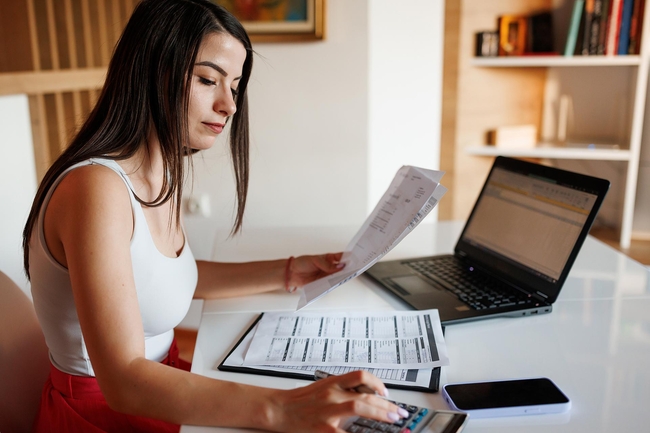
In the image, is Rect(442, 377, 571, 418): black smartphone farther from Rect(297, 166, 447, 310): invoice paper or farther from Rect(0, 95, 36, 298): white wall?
Rect(0, 95, 36, 298): white wall

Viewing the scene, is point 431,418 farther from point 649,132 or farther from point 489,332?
point 649,132

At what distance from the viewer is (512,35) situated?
3080mm

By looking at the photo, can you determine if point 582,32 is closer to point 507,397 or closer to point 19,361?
point 507,397

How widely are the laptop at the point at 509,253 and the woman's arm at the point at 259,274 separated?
0.11 meters

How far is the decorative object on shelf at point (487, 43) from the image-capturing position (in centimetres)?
306

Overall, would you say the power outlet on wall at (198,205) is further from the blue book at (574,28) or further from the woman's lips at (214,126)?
the blue book at (574,28)

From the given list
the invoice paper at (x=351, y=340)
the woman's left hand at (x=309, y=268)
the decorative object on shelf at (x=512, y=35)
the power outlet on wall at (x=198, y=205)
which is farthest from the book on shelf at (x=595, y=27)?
the invoice paper at (x=351, y=340)

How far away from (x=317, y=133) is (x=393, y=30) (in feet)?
1.70

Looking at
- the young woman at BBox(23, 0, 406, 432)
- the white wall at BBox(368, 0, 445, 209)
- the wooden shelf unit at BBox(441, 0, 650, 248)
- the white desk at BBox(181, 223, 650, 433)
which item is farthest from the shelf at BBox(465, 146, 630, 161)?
the young woman at BBox(23, 0, 406, 432)

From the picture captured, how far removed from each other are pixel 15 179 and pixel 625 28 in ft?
8.68

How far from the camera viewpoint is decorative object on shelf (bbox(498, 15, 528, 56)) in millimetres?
3061

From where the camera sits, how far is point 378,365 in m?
0.90

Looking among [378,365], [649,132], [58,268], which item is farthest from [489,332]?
[649,132]

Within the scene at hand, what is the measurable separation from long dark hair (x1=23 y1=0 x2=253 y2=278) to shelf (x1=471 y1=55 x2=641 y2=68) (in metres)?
2.28
